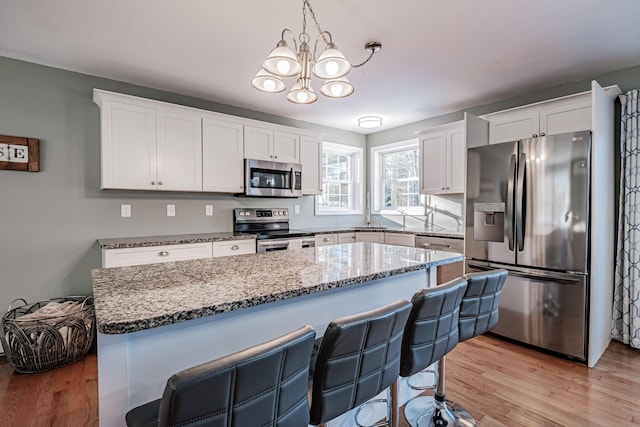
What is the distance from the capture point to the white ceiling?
6.61 ft

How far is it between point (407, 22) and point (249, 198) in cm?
263

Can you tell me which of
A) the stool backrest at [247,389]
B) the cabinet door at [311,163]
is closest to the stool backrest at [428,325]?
the stool backrest at [247,389]

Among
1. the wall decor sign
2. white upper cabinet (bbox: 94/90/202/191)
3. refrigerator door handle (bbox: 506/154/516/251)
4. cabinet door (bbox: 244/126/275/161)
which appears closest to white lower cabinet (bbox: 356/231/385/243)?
cabinet door (bbox: 244/126/275/161)

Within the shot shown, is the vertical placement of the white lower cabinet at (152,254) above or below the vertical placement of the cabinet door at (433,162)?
below

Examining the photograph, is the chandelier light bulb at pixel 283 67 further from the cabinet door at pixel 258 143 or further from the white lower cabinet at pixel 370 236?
the white lower cabinet at pixel 370 236

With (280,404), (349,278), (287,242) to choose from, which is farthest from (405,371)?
(287,242)

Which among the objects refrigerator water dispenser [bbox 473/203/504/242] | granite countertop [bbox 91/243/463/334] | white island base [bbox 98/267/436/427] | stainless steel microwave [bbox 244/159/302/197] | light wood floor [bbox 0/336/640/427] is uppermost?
stainless steel microwave [bbox 244/159/302/197]

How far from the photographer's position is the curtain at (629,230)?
2721 millimetres

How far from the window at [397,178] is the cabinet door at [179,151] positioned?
9.62 feet

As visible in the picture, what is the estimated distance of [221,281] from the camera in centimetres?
128

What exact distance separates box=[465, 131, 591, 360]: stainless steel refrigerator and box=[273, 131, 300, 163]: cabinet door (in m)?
2.15

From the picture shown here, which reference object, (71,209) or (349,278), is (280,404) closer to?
(349,278)

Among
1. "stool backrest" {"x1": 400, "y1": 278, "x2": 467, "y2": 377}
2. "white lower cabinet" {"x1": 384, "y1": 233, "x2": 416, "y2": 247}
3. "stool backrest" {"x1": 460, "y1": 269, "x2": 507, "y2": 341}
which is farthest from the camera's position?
"white lower cabinet" {"x1": 384, "y1": 233, "x2": 416, "y2": 247}

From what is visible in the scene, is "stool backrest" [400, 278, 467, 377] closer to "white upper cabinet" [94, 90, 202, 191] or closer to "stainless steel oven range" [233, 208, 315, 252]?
"stainless steel oven range" [233, 208, 315, 252]
